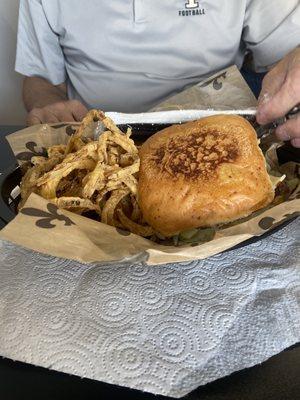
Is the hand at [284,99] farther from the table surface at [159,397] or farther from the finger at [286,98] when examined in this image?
the table surface at [159,397]

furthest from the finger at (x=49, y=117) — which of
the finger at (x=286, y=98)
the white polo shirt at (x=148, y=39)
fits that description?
the finger at (x=286, y=98)

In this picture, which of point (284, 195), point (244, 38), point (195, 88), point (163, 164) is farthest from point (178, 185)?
point (244, 38)

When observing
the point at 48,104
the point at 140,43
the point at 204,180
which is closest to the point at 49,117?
the point at 48,104

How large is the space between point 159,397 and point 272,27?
3.05 feet

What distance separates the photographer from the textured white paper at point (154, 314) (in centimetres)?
52

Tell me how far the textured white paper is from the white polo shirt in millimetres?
602

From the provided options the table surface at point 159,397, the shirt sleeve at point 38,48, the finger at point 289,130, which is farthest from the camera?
the shirt sleeve at point 38,48

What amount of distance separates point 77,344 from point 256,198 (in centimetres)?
32

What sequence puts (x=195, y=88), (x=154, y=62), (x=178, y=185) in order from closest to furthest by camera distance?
(x=178, y=185), (x=195, y=88), (x=154, y=62)

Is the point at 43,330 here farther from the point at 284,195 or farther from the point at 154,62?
the point at 154,62

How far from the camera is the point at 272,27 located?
3.61ft

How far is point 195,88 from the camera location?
1018 mm

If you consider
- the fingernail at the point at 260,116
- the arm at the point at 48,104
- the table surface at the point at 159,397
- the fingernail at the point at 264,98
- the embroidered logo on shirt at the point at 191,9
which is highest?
the embroidered logo on shirt at the point at 191,9

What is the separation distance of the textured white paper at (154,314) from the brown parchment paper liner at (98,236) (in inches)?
3.1
